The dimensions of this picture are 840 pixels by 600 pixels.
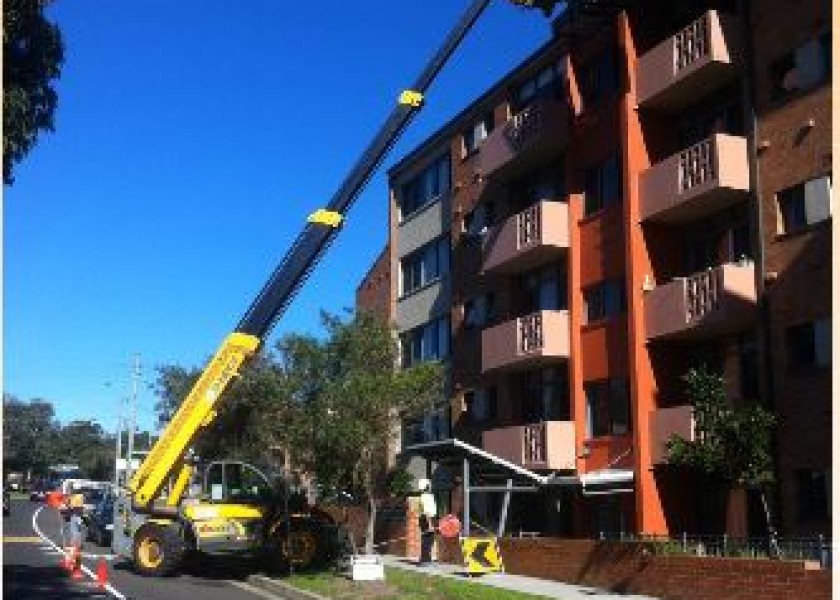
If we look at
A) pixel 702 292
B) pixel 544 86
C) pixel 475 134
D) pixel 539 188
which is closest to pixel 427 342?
pixel 475 134

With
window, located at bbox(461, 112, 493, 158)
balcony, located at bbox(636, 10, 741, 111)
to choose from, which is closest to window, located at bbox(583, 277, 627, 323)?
balcony, located at bbox(636, 10, 741, 111)

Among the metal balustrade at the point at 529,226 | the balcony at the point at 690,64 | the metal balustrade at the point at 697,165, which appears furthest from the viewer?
the metal balustrade at the point at 529,226

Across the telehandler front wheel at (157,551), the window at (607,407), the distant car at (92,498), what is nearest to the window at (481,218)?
the window at (607,407)

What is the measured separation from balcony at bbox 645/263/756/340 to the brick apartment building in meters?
0.05

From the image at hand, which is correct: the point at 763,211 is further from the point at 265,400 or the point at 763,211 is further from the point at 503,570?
the point at 265,400

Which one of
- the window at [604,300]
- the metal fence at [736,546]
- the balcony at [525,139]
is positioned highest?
the balcony at [525,139]

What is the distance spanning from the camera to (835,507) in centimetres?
920

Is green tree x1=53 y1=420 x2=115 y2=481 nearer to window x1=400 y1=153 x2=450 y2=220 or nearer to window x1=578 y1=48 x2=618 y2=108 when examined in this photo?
window x1=400 y1=153 x2=450 y2=220

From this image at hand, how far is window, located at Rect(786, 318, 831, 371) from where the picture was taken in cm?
2100

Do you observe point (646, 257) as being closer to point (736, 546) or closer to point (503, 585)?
point (736, 546)

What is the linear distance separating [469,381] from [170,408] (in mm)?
22735

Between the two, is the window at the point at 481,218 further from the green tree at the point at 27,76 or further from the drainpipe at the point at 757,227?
the green tree at the point at 27,76

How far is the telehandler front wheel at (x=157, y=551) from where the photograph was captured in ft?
81.9

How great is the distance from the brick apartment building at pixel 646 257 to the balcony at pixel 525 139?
61 mm
